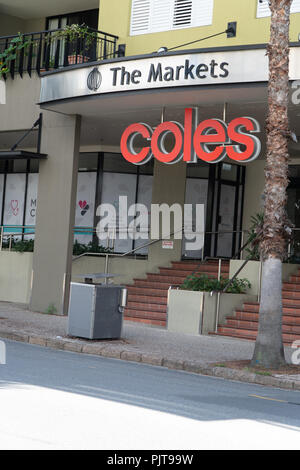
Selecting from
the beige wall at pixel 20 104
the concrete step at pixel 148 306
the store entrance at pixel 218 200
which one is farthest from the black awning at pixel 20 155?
the store entrance at pixel 218 200

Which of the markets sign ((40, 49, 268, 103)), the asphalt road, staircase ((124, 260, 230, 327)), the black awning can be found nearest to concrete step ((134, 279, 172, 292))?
staircase ((124, 260, 230, 327))

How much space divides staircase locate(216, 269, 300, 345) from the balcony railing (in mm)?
7112

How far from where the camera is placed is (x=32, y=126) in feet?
66.0

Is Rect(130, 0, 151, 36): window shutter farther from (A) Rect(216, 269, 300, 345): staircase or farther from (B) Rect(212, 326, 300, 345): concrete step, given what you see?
(B) Rect(212, 326, 300, 345): concrete step

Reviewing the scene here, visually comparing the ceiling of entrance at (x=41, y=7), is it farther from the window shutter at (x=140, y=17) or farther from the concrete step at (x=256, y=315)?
the concrete step at (x=256, y=315)

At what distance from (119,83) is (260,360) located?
7.19m

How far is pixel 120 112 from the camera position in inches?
726

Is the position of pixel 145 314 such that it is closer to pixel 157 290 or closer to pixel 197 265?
pixel 157 290

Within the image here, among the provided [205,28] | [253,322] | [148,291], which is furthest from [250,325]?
[205,28]

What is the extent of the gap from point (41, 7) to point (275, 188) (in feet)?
49.1

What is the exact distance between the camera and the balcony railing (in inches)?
762

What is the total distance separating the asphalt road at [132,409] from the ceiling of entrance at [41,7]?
14866 mm

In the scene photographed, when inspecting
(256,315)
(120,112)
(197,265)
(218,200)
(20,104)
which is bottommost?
(256,315)

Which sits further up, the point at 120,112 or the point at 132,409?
the point at 120,112
